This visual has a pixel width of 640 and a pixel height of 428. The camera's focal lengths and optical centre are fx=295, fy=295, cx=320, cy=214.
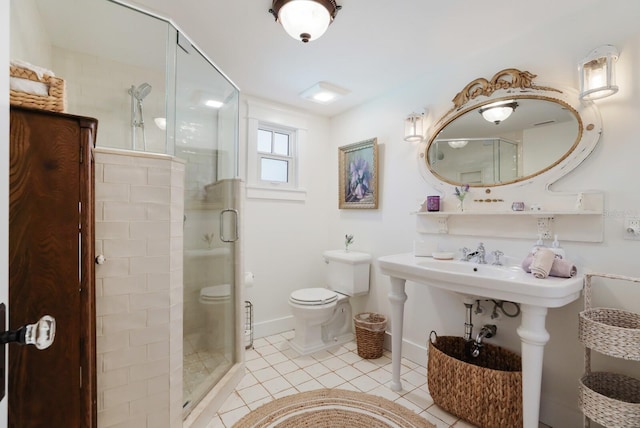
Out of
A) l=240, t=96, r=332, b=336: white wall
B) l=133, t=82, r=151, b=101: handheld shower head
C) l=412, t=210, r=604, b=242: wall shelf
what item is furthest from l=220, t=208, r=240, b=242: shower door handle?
l=412, t=210, r=604, b=242: wall shelf

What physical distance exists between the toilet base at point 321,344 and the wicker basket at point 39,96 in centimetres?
232

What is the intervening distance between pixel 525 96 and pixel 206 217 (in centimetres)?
223

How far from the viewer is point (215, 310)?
2.09 metres

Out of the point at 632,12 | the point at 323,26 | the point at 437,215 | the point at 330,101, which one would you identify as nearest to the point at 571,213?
the point at 437,215

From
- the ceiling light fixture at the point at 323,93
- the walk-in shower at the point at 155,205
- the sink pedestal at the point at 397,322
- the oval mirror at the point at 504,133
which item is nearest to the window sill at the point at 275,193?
the walk-in shower at the point at 155,205

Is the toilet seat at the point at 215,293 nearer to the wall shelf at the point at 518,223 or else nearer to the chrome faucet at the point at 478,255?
the wall shelf at the point at 518,223

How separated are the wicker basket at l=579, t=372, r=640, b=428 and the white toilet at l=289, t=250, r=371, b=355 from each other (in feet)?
5.42

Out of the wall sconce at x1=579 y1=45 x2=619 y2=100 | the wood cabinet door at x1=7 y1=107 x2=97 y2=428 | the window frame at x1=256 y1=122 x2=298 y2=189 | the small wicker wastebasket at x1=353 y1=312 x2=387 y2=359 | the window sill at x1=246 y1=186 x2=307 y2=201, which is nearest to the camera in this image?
the wood cabinet door at x1=7 y1=107 x2=97 y2=428

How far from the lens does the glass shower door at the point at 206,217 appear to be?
1778 millimetres

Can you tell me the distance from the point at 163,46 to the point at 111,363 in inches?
65.0

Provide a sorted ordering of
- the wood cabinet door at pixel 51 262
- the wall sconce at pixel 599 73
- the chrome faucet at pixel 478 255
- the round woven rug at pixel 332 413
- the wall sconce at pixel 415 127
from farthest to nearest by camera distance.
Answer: the wall sconce at pixel 415 127
the chrome faucet at pixel 478 255
the round woven rug at pixel 332 413
the wall sconce at pixel 599 73
the wood cabinet door at pixel 51 262

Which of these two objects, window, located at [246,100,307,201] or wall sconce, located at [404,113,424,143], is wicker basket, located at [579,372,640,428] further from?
window, located at [246,100,307,201]

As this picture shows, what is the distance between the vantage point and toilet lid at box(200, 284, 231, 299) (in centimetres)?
201

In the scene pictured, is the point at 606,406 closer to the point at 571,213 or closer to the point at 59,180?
the point at 571,213
